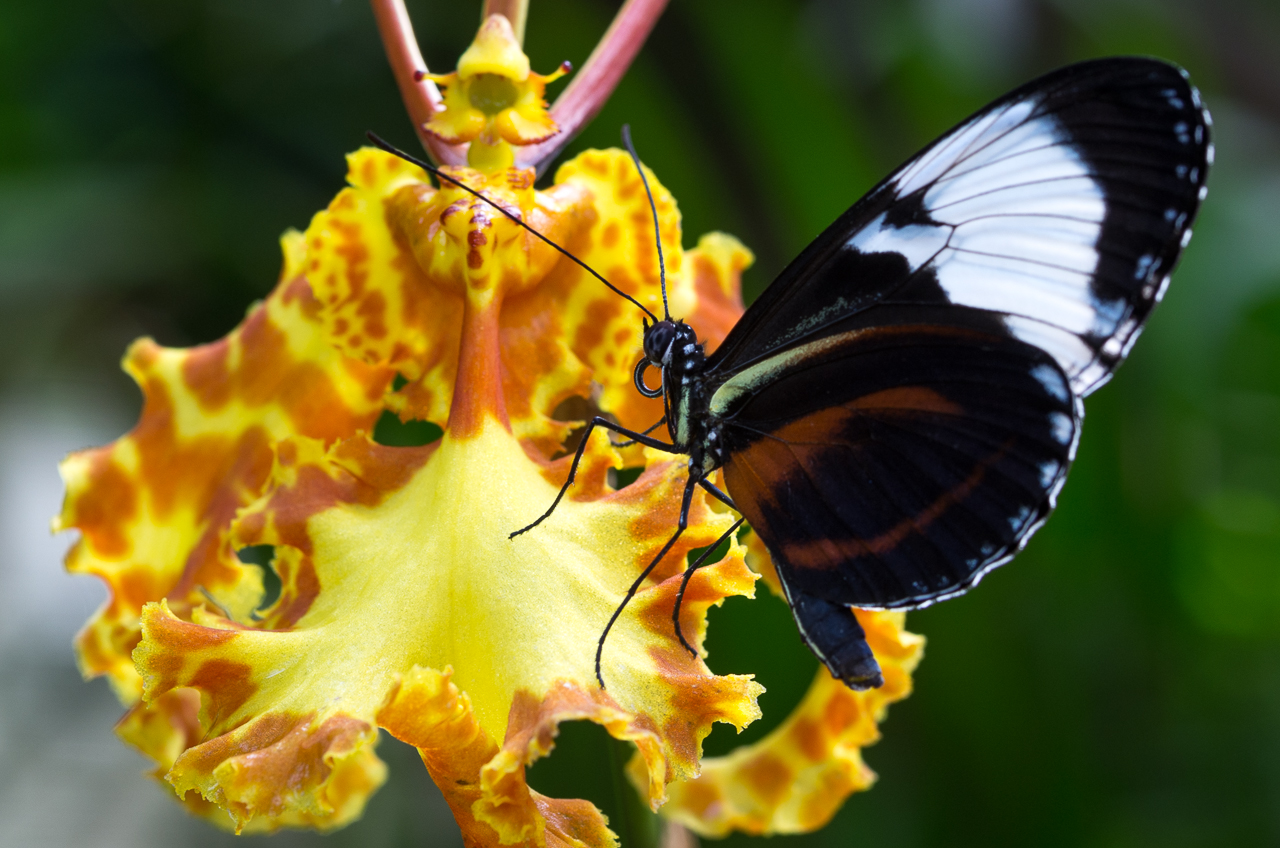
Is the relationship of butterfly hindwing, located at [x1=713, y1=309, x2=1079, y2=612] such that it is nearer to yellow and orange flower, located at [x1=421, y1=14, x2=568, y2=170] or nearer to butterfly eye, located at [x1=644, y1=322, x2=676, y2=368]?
butterfly eye, located at [x1=644, y1=322, x2=676, y2=368]

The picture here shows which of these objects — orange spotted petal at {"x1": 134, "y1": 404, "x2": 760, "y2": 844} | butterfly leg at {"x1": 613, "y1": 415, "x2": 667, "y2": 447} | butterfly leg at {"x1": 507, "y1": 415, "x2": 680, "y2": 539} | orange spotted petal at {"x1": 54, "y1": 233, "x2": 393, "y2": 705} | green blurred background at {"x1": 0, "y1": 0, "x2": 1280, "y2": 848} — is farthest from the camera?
green blurred background at {"x1": 0, "y1": 0, "x2": 1280, "y2": 848}

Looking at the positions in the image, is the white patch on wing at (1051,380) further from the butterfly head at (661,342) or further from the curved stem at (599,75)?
the curved stem at (599,75)

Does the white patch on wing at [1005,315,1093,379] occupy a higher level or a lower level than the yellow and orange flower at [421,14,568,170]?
lower

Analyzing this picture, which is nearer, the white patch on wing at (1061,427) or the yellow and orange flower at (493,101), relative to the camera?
the white patch on wing at (1061,427)

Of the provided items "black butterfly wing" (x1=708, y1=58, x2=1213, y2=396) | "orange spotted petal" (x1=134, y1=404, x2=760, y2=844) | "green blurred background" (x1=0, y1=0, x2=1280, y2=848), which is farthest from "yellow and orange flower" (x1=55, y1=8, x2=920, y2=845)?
"green blurred background" (x1=0, y1=0, x2=1280, y2=848)

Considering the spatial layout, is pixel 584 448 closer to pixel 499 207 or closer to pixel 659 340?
pixel 659 340

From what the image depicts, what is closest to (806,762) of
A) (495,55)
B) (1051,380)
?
(1051,380)

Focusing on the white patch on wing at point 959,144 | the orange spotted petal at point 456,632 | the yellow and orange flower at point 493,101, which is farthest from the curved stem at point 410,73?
the white patch on wing at point 959,144

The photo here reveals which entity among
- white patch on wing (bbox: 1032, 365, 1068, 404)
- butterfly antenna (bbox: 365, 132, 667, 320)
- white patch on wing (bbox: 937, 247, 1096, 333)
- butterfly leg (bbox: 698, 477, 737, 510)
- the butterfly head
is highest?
butterfly antenna (bbox: 365, 132, 667, 320)
